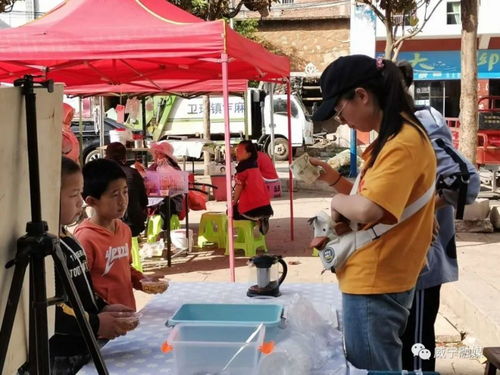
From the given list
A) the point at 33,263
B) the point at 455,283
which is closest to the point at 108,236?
the point at 33,263

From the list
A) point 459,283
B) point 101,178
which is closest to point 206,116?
point 459,283

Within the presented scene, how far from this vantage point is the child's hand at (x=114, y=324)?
2.02 metres

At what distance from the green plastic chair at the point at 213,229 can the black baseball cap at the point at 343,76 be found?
5.47m

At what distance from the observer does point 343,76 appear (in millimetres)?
1896

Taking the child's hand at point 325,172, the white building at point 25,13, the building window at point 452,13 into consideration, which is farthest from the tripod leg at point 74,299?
the white building at point 25,13

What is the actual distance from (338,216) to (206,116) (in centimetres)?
1336

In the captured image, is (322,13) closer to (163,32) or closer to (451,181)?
(163,32)

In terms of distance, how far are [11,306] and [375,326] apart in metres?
1.07

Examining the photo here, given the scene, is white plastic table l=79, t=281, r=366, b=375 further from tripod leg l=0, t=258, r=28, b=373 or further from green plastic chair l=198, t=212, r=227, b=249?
green plastic chair l=198, t=212, r=227, b=249

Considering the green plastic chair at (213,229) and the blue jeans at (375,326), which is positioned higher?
the blue jeans at (375,326)

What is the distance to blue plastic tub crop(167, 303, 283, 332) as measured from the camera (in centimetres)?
212

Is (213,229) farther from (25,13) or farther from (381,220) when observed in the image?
(25,13)

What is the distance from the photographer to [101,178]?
2.65 meters

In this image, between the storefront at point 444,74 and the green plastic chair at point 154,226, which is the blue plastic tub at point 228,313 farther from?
the storefront at point 444,74
